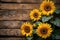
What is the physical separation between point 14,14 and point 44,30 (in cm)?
46

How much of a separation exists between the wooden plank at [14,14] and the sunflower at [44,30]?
12.5 inches

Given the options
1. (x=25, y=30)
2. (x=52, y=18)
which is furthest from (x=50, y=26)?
(x=25, y=30)

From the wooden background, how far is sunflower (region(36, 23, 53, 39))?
31 cm

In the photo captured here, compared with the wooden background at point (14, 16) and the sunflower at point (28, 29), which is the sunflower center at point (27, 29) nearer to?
the sunflower at point (28, 29)

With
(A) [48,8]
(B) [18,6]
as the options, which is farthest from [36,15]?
(B) [18,6]

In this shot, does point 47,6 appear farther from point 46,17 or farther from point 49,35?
point 49,35

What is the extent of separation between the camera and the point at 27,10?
2.05 meters

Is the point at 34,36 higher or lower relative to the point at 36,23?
lower

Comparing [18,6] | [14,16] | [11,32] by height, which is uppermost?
[18,6]

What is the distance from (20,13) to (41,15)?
30 centimetres

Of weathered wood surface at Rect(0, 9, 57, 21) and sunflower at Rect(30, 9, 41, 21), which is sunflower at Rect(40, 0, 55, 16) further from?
weathered wood surface at Rect(0, 9, 57, 21)

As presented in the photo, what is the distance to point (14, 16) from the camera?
6.72ft

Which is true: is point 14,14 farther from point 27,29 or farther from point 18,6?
point 27,29

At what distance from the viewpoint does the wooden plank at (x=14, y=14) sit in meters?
2.04
